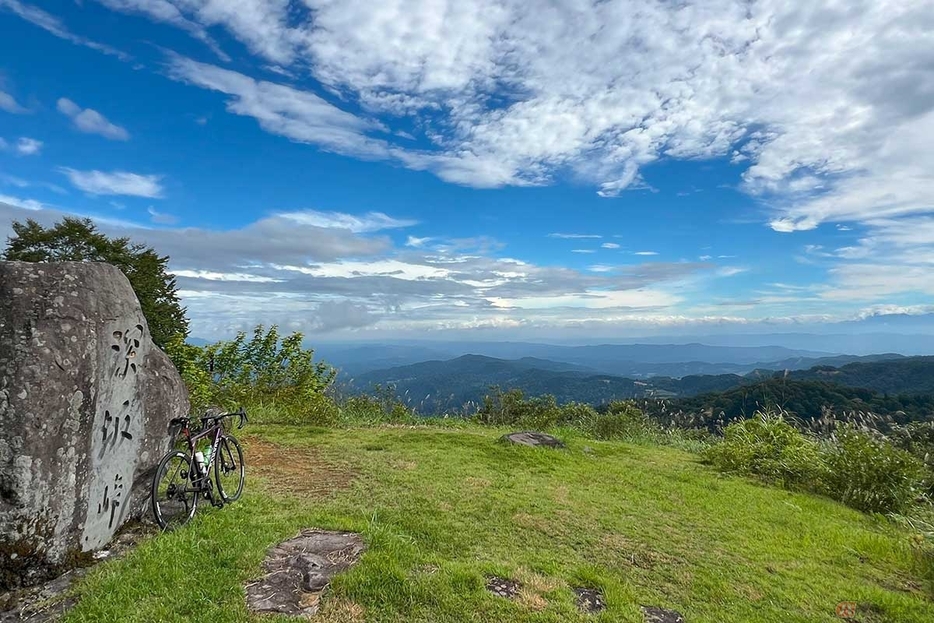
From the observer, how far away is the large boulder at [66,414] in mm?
4070

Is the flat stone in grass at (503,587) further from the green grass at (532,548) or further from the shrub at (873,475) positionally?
the shrub at (873,475)

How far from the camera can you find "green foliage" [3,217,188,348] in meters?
22.8

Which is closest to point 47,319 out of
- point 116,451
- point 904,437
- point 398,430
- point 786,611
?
point 116,451

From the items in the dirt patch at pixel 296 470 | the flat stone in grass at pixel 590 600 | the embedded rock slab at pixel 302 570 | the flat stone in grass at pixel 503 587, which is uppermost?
the embedded rock slab at pixel 302 570

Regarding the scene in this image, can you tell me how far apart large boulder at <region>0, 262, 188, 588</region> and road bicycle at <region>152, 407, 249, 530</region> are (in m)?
0.34

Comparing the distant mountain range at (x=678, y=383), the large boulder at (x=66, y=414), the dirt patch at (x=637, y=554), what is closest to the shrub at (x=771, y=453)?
the distant mountain range at (x=678, y=383)

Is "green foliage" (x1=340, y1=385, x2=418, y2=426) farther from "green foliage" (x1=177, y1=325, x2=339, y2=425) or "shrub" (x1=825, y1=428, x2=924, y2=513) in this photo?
"shrub" (x1=825, y1=428, x2=924, y2=513)

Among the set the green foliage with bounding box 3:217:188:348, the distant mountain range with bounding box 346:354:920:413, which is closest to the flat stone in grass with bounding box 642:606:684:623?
the distant mountain range with bounding box 346:354:920:413

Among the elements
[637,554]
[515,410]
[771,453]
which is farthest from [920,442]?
[515,410]

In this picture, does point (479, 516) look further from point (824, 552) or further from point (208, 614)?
point (824, 552)

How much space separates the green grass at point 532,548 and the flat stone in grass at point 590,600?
0.08 m

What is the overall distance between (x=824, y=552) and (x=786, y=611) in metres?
2.25

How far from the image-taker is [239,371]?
524 inches

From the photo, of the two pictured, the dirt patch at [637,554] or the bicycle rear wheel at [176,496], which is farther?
the dirt patch at [637,554]
